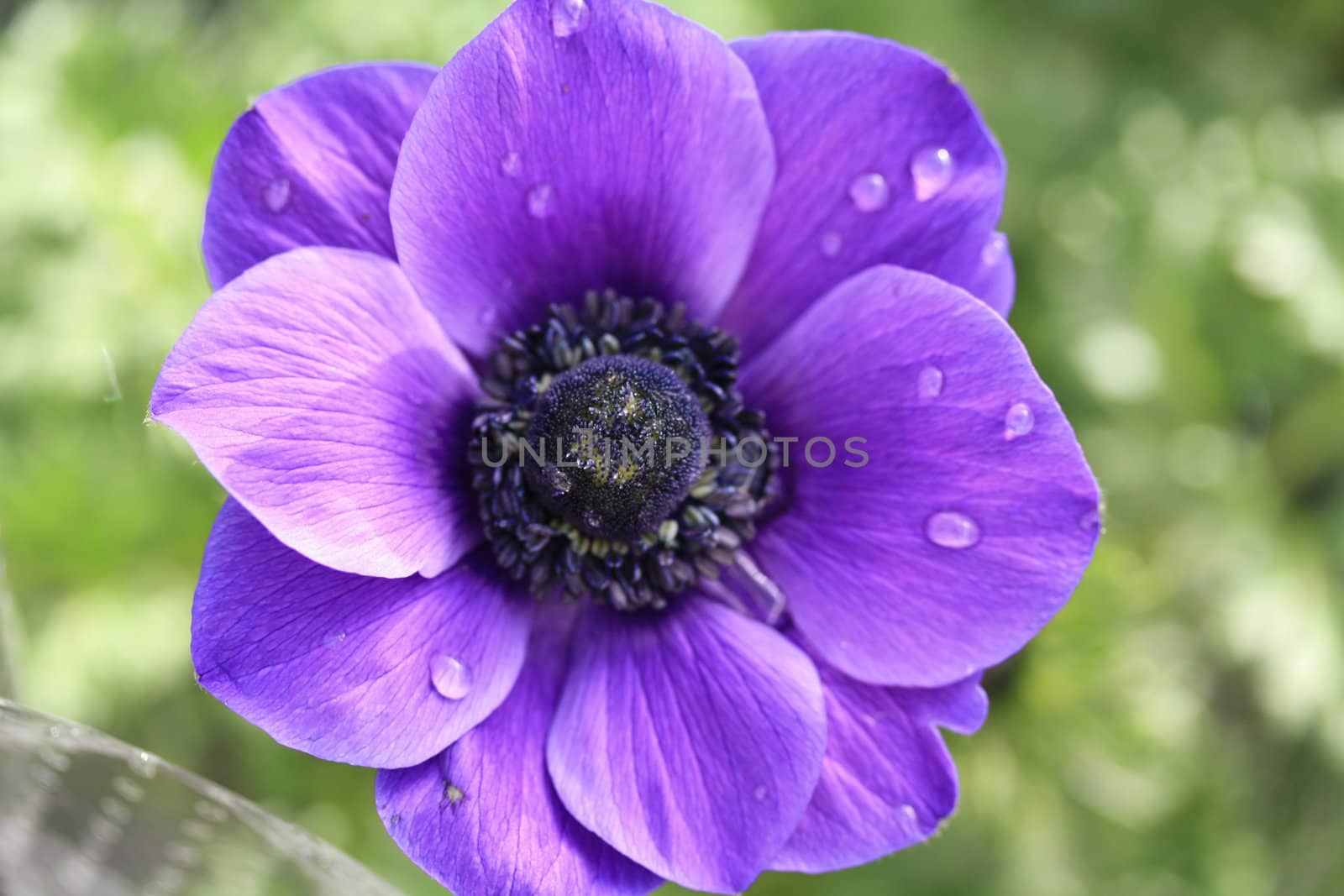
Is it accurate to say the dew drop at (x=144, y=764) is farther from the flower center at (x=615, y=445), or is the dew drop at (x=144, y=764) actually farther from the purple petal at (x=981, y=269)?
the purple petal at (x=981, y=269)

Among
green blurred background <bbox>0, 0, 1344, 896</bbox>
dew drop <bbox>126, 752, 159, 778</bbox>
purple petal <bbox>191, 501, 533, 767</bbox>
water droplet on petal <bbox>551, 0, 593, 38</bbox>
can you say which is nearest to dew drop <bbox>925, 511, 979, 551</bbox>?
purple petal <bbox>191, 501, 533, 767</bbox>

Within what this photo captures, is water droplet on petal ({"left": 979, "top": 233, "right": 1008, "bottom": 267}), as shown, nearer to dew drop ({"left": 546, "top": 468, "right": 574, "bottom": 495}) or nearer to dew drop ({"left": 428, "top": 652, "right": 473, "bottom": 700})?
dew drop ({"left": 546, "top": 468, "right": 574, "bottom": 495})

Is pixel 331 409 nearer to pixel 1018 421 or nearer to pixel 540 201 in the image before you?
pixel 540 201

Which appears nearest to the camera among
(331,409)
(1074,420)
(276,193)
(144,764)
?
(144,764)

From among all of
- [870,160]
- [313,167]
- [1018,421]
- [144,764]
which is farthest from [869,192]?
[144,764]

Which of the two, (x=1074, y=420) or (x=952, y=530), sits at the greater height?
(x=952, y=530)

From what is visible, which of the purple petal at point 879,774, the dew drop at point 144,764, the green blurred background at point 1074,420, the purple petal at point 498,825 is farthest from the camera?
the green blurred background at point 1074,420

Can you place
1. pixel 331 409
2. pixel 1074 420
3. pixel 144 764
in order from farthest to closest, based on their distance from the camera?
pixel 1074 420, pixel 331 409, pixel 144 764

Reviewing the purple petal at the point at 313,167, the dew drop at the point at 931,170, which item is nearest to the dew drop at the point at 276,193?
the purple petal at the point at 313,167
